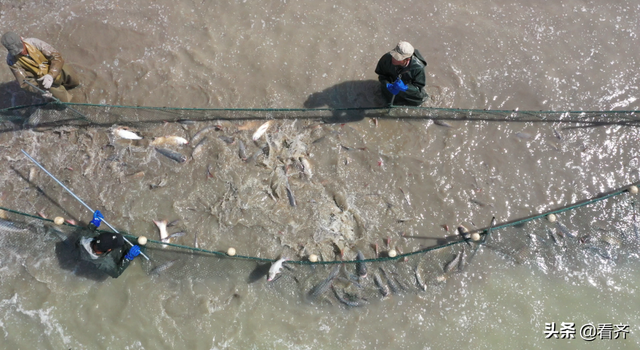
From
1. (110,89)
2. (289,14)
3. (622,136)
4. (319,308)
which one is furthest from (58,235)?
(622,136)

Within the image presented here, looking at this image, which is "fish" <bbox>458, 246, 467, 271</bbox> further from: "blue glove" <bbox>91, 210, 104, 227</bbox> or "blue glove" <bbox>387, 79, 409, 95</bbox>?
"blue glove" <bbox>91, 210, 104, 227</bbox>

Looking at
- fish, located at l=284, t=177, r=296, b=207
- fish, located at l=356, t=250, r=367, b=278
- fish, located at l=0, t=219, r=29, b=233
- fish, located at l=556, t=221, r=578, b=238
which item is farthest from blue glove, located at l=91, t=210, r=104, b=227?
fish, located at l=556, t=221, r=578, b=238

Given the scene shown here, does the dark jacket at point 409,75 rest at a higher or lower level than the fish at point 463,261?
higher

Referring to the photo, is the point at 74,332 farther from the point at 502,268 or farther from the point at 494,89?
the point at 494,89

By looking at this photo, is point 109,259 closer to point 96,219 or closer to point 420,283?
point 96,219

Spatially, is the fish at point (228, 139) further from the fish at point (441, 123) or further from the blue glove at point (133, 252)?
the fish at point (441, 123)

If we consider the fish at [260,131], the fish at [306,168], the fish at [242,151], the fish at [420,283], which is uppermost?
the fish at [420,283]

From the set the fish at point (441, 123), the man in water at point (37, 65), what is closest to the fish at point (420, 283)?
the fish at point (441, 123)
